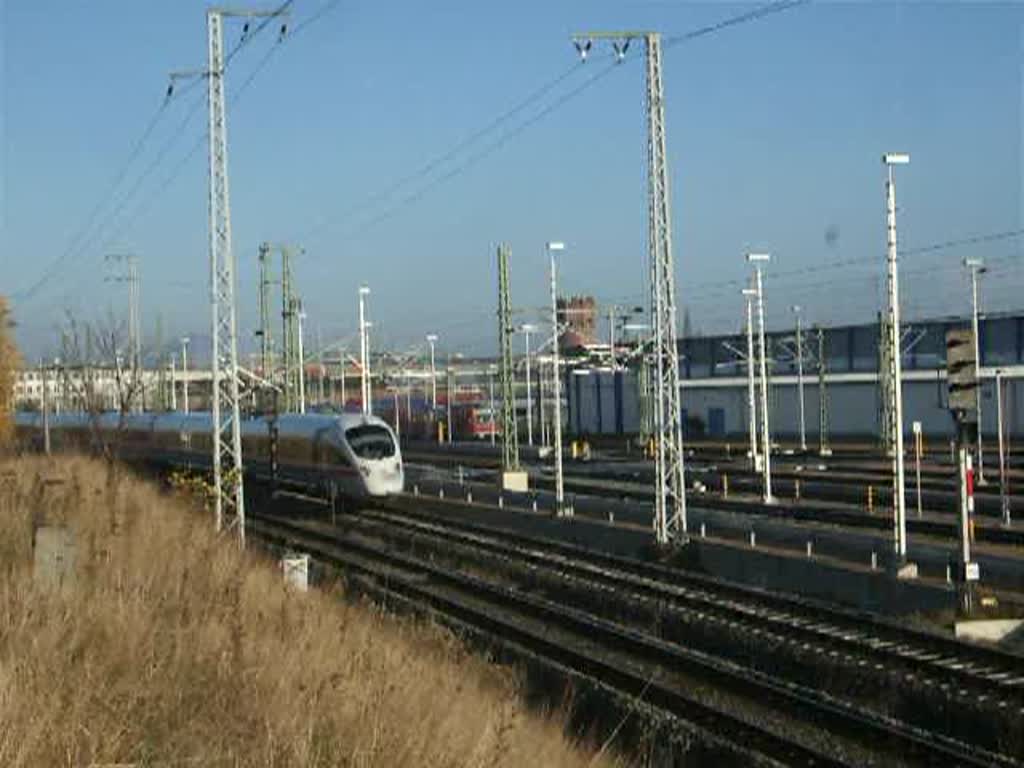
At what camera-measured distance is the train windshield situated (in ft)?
133

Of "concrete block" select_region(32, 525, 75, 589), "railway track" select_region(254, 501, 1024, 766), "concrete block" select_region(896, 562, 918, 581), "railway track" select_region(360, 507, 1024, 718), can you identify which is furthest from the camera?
"concrete block" select_region(896, 562, 918, 581)

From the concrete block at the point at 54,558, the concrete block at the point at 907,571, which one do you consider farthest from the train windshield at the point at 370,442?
the concrete block at the point at 54,558

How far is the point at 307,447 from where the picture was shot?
43.6 meters

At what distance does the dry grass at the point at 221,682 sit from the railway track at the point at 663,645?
6.16 feet

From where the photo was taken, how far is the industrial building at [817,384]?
66.7 metres

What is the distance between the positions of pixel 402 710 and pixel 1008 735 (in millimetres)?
7088

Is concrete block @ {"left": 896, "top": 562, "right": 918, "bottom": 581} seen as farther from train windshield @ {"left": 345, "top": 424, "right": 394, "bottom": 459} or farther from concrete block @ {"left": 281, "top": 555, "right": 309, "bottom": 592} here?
train windshield @ {"left": 345, "top": 424, "right": 394, "bottom": 459}

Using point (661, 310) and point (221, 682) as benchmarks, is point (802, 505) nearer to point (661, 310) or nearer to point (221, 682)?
point (661, 310)

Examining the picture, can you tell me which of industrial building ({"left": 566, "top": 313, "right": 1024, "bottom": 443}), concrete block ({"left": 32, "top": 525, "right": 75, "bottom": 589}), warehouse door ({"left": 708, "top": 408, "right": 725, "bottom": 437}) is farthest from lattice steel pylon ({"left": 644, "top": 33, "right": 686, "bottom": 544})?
warehouse door ({"left": 708, "top": 408, "right": 725, "bottom": 437})

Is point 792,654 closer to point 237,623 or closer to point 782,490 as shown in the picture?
point 237,623

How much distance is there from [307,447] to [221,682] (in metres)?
34.8

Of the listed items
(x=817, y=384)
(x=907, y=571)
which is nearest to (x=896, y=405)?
(x=907, y=571)

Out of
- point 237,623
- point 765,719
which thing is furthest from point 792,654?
point 237,623

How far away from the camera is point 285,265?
5728 centimetres
